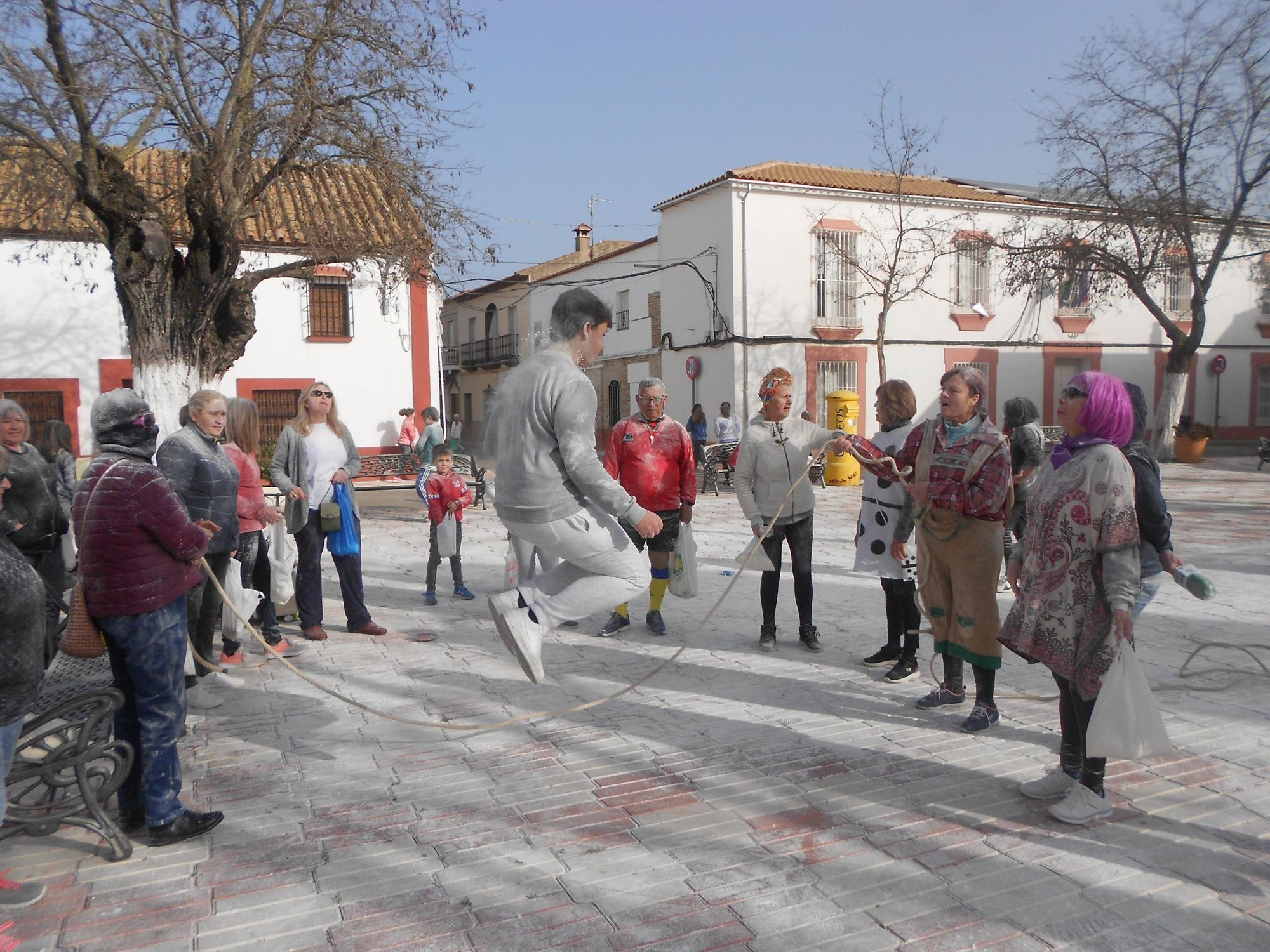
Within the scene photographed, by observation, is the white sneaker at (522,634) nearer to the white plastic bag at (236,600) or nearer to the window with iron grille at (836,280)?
the white plastic bag at (236,600)

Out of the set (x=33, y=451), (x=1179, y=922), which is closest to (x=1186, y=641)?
(x=1179, y=922)

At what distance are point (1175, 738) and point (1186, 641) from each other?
7.10ft

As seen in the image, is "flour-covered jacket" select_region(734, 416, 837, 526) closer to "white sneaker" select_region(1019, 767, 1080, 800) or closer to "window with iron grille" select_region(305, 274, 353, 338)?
"white sneaker" select_region(1019, 767, 1080, 800)

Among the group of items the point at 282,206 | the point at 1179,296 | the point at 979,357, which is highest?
the point at 1179,296

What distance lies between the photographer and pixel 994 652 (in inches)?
179

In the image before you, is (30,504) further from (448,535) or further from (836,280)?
(836,280)

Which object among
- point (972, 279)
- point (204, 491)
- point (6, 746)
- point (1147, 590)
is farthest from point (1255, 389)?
point (6, 746)

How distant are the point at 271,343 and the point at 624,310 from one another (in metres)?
12.3

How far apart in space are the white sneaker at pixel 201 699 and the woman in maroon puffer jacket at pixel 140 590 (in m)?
1.60

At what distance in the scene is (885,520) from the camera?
18.4 ft

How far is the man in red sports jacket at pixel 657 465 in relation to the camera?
6.58 metres

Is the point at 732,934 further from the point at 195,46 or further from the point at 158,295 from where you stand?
the point at 195,46

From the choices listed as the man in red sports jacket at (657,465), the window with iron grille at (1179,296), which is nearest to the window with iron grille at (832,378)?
the window with iron grille at (1179,296)

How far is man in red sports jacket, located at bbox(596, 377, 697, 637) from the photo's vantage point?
259 inches
